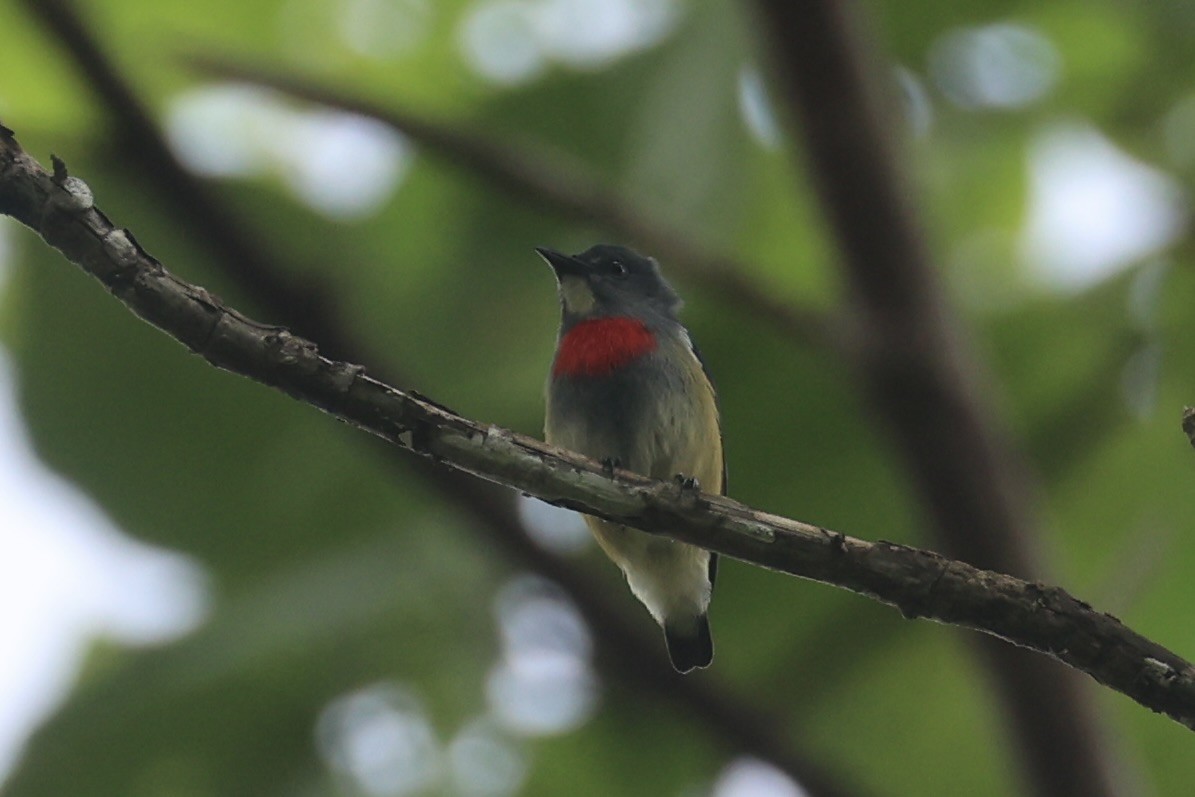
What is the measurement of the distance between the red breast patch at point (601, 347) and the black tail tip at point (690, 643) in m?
0.89

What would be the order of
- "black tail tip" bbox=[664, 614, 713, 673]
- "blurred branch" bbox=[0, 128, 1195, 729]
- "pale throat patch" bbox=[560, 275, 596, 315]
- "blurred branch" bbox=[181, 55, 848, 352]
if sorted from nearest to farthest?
"blurred branch" bbox=[0, 128, 1195, 729] < "blurred branch" bbox=[181, 55, 848, 352] < "black tail tip" bbox=[664, 614, 713, 673] < "pale throat patch" bbox=[560, 275, 596, 315]

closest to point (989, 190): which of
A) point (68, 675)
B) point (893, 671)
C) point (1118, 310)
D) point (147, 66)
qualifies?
point (1118, 310)

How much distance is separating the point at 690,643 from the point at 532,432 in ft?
4.07

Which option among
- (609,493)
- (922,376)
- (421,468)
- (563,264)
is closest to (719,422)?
(922,376)

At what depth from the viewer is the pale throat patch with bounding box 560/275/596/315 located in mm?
5395

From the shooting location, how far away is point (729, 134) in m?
5.31

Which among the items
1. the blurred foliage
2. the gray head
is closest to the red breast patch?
the gray head

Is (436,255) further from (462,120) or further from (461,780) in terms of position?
(461,780)

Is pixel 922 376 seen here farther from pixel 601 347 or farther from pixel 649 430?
pixel 601 347

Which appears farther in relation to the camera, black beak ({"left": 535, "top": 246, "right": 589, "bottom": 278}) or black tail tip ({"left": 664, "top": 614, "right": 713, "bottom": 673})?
black beak ({"left": 535, "top": 246, "right": 589, "bottom": 278})

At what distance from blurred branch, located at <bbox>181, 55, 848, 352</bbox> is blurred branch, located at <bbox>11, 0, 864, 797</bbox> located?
592 mm

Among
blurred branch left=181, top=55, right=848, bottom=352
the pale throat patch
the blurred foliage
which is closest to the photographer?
blurred branch left=181, top=55, right=848, bottom=352

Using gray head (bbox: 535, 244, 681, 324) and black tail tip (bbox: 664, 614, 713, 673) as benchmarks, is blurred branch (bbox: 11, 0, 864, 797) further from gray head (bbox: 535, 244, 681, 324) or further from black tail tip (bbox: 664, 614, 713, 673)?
gray head (bbox: 535, 244, 681, 324)

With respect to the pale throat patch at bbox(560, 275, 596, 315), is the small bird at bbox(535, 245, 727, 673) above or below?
below
